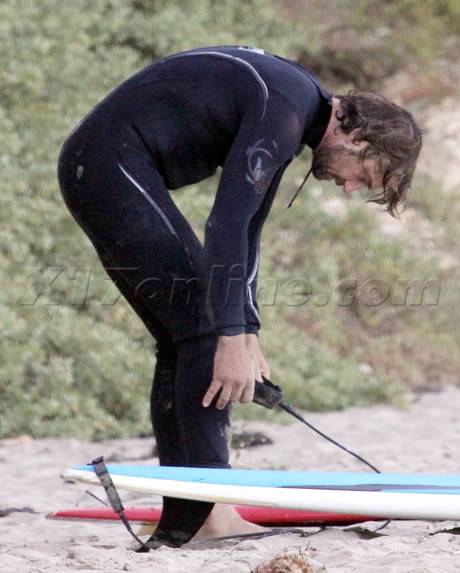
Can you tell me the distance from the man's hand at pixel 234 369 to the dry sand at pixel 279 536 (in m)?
0.42

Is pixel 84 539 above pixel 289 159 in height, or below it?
below

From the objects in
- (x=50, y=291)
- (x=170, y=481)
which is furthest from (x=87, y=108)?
(x=170, y=481)

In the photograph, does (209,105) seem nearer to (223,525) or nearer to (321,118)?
(321,118)

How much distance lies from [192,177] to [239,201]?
0.33 m

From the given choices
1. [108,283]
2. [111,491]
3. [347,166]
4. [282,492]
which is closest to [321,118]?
[347,166]

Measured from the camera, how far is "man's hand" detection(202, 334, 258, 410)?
125 inches

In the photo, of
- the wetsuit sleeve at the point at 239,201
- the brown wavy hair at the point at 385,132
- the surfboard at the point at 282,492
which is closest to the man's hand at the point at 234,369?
the wetsuit sleeve at the point at 239,201

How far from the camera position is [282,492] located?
3379mm

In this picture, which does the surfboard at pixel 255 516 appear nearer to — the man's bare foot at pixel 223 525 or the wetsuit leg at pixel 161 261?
the man's bare foot at pixel 223 525

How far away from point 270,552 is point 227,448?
40 centimetres

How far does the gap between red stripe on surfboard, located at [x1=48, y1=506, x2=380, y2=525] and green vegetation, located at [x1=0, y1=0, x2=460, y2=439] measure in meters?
1.66

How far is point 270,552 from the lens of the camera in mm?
3170

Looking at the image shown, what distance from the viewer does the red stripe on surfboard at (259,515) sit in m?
3.63

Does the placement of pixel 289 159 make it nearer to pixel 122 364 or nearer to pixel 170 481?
pixel 170 481
